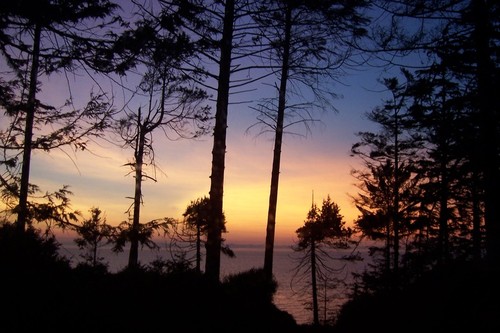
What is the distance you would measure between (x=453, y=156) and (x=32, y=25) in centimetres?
687

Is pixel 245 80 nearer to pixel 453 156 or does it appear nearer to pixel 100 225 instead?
pixel 453 156

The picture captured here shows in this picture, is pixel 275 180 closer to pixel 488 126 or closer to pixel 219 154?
pixel 219 154

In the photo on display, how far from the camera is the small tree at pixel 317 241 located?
19906mm

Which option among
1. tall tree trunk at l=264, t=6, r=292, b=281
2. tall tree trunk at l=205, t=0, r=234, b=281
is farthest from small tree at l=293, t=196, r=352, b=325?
tall tree trunk at l=205, t=0, r=234, b=281

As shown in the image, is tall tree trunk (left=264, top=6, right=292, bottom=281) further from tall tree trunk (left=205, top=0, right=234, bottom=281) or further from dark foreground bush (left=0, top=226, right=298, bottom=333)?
dark foreground bush (left=0, top=226, right=298, bottom=333)

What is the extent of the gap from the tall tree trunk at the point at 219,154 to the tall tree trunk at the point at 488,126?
5.25 metres

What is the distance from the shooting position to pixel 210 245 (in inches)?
346

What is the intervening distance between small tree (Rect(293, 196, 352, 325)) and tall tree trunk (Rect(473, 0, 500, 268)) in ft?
37.7

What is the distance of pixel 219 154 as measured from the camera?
8.91 m

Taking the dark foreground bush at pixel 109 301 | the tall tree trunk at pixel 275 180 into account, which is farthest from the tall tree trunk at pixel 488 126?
the tall tree trunk at pixel 275 180

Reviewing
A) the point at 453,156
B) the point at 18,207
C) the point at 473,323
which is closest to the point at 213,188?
the point at 453,156

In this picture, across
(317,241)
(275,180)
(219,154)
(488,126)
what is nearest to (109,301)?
(219,154)

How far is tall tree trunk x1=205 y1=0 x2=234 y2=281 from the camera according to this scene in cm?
879

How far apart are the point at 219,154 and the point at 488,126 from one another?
546cm
